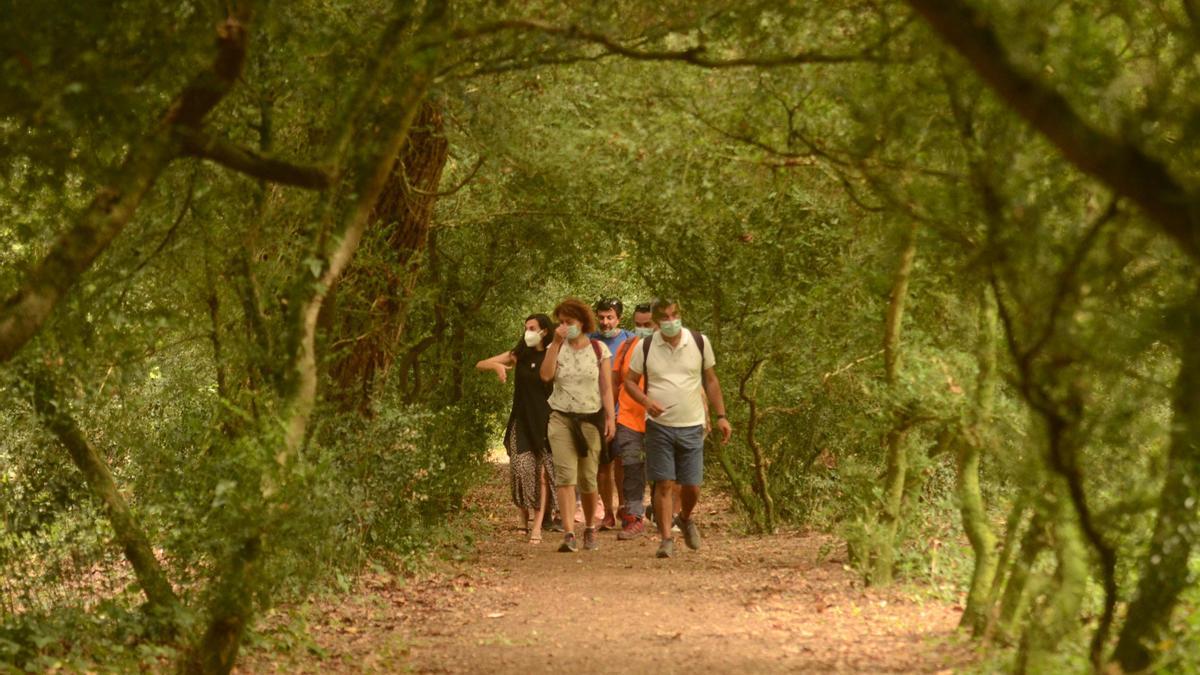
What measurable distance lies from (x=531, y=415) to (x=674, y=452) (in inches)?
86.7

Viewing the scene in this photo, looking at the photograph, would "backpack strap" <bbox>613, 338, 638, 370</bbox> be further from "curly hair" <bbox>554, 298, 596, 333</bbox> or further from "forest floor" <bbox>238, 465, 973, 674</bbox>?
"forest floor" <bbox>238, 465, 973, 674</bbox>

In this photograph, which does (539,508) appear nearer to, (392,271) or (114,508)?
(392,271)

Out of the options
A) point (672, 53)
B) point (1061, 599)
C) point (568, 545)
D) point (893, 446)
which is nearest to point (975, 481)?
point (893, 446)

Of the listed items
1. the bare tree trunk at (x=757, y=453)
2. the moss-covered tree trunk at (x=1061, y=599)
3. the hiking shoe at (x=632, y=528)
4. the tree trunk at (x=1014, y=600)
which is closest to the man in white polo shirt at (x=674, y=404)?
the bare tree trunk at (x=757, y=453)

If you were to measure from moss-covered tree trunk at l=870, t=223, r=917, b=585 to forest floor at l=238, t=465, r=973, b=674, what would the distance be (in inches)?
9.0

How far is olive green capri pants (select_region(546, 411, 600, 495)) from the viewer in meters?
12.9

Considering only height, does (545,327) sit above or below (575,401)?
above

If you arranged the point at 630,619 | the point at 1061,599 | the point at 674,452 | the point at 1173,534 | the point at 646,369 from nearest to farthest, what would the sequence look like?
the point at 1173,534 → the point at 1061,599 → the point at 630,619 → the point at 674,452 → the point at 646,369

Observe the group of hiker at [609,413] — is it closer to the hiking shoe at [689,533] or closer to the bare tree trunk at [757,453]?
the hiking shoe at [689,533]

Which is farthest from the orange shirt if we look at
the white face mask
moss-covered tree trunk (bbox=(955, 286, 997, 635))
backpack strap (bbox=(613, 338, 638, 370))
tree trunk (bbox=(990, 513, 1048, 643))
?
tree trunk (bbox=(990, 513, 1048, 643))

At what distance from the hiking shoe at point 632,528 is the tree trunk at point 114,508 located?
7.17 m

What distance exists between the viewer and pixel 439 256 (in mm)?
16094

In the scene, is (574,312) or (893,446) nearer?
(893,446)

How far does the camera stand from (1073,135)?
4.55 meters
